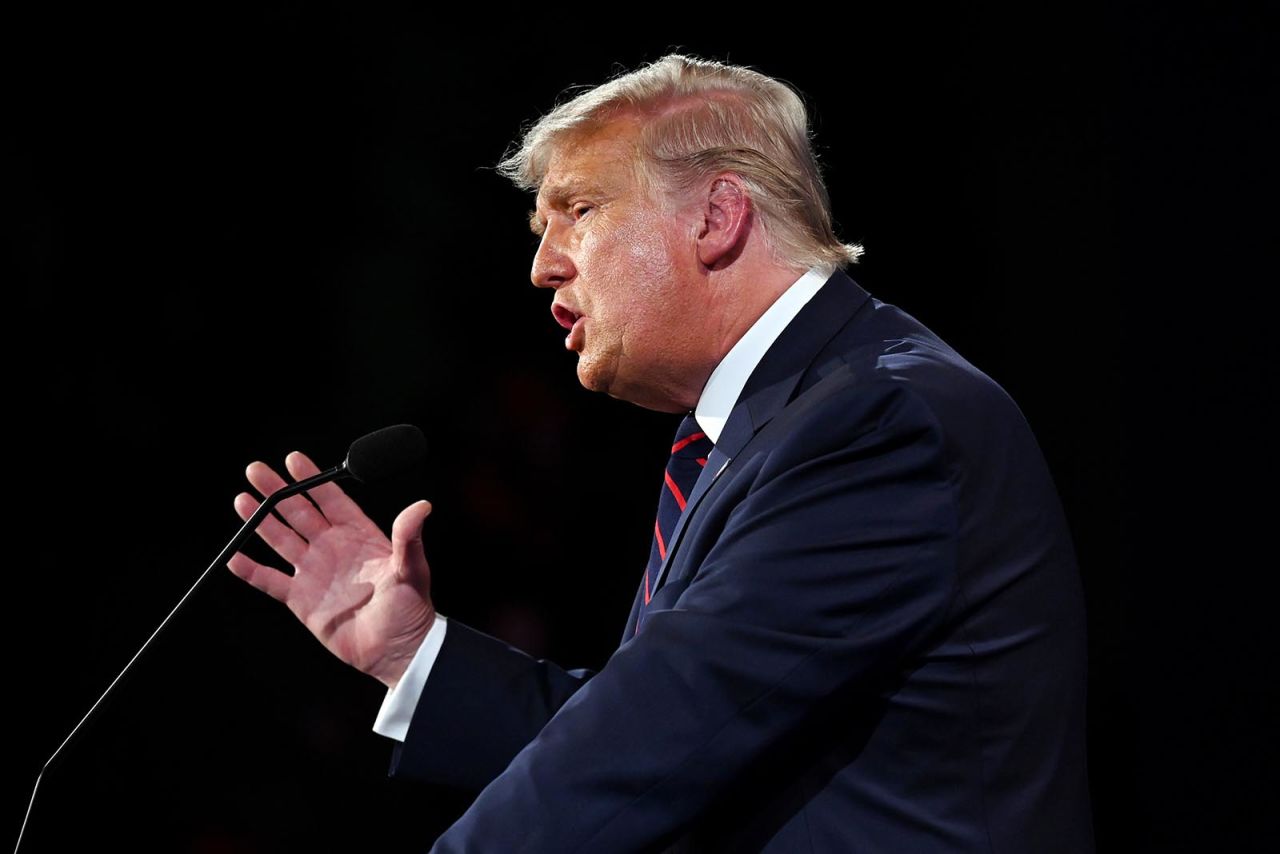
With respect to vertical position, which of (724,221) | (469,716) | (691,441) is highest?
(724,221)

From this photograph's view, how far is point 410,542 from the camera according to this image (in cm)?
154

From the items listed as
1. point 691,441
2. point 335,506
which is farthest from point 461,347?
point 691,441

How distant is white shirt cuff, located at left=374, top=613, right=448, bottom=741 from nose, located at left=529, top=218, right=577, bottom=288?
0.45m

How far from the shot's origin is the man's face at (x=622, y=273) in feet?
4.79

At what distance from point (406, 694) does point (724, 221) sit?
0.66 metres

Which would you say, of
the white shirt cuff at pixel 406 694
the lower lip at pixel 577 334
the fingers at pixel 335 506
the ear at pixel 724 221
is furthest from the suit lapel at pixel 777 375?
the fingers at pixel 335 506

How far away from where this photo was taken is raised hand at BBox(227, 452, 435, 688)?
1.60m

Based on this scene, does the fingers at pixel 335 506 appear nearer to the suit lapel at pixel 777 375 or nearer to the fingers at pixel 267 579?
the fingers at pixel 267 579

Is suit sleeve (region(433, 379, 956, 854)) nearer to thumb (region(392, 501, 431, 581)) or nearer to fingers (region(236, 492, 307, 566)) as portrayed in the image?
thumb (region(392, 501, 431, 581))

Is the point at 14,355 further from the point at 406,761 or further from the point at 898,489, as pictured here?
the point at 898,489

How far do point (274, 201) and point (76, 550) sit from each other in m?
0.74

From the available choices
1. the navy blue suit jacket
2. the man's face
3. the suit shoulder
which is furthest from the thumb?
the suit shoulder

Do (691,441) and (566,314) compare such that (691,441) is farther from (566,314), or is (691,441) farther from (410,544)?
(410,544)

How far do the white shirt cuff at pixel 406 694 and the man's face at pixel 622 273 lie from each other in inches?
14.8
